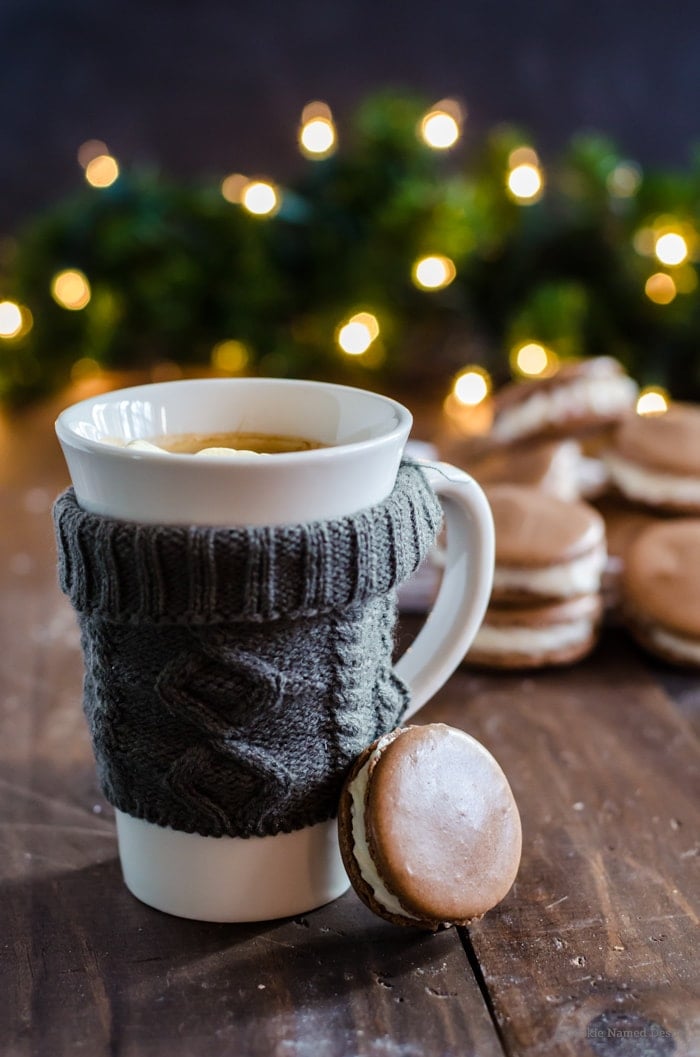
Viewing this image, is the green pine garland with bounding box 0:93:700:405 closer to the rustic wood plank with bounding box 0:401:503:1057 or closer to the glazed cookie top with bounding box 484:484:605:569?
the glazed cookie top with bounding box 484:484:605:569

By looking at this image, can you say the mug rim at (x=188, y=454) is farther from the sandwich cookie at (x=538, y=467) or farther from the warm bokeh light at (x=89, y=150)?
the warm bokeh light at (x=89, y=150)

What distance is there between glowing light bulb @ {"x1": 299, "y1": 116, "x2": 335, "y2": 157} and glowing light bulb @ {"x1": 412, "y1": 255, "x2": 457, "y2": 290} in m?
0.25

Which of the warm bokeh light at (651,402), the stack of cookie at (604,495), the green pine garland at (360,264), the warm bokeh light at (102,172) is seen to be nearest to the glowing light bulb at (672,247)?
the green pine garland at (360,264)

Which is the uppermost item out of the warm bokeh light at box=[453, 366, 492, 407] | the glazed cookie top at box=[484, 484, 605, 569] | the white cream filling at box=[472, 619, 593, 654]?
the glazed cookie top at box=[484, 484, 605, 569]

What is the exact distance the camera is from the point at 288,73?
2.02 metres

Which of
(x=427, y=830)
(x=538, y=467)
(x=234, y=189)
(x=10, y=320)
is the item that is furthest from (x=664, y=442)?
(x=10, y=320)

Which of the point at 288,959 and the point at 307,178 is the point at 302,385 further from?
the point at 307,178

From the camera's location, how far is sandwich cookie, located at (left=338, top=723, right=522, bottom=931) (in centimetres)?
55

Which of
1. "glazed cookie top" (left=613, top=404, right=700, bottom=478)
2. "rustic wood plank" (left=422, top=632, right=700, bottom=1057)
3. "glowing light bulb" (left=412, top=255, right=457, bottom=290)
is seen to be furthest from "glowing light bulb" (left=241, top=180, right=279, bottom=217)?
"rustic wood plank" (left=422, top=632, right=700, bottom=1057)

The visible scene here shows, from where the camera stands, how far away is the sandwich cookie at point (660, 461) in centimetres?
108

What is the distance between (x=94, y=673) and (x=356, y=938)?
204 mm

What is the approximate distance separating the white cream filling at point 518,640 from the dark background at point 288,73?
4.55 ft

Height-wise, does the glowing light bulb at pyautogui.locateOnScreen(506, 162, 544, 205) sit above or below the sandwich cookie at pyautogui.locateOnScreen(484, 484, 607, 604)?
above

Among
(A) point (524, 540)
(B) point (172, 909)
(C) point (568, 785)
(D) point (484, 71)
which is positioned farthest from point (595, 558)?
(D) point (484, 71)
